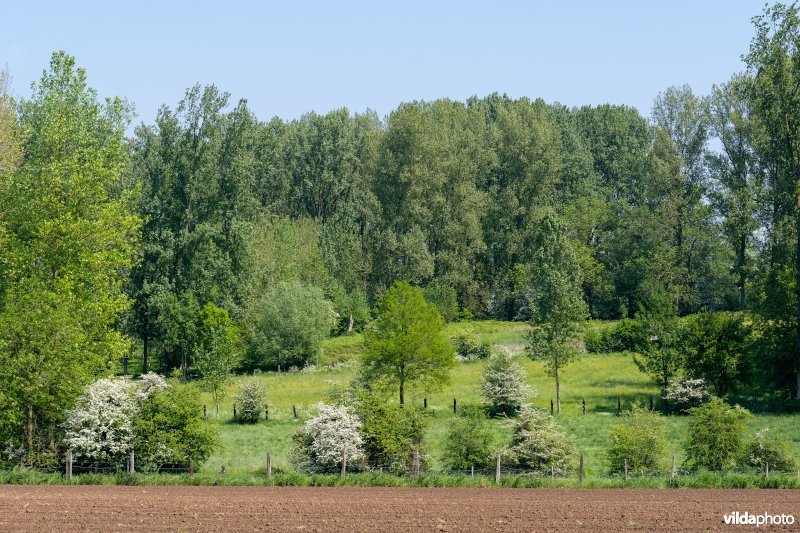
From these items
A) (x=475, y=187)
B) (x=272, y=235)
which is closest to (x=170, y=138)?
(x=272, y=235)

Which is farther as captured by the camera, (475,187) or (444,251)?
(475,187)

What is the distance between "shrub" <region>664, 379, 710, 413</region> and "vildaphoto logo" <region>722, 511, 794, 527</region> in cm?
2669

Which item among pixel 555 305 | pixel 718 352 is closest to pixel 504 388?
pixel 555 305

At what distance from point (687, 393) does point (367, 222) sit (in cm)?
5054

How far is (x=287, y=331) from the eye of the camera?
71.5m

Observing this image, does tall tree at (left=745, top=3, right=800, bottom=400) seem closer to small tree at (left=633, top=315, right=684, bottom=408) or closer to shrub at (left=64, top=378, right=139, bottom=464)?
small tree at (left=633, top=315, right=684, bottom=408)

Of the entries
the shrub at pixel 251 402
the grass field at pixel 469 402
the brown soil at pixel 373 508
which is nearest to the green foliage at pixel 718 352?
the grass field at pixel 469 402

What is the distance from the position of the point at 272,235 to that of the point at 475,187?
72.0 feet

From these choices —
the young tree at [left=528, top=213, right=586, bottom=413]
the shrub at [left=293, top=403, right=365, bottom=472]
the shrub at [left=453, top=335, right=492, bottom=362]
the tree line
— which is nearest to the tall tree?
the tree line

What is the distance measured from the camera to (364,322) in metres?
85.8

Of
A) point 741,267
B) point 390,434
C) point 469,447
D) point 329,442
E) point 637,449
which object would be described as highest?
point 741,267

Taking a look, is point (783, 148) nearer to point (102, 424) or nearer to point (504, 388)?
point (504, 388)

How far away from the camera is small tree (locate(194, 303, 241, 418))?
178 ft

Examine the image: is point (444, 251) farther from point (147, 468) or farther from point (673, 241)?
point (147, 468)
